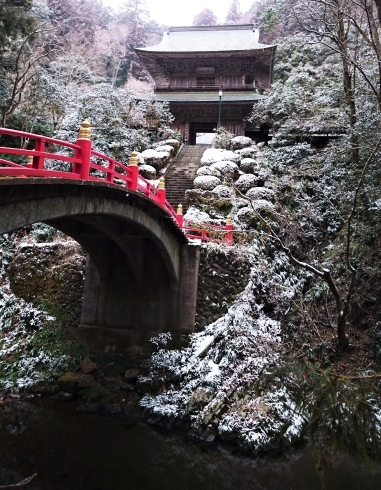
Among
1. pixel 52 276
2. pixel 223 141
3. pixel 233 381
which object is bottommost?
pixel 233 381

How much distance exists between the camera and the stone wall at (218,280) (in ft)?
31.4

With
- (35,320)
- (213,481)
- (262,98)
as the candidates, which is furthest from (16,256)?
(262,98)

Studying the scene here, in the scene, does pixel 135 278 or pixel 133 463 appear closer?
pixel 133 463

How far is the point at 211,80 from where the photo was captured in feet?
74.3

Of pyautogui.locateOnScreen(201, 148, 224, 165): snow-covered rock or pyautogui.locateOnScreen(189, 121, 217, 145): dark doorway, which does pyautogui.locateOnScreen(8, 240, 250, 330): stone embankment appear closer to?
pyautogui.locateOnScreen(201, 148, 224, 165): snow-covered rock

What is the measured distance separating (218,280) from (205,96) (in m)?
15.0

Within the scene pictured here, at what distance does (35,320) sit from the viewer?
32.8 feet

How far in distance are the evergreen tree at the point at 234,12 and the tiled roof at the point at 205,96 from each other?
25580 mm

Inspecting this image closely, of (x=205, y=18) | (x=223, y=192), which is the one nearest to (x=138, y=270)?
(x=223, y=192)

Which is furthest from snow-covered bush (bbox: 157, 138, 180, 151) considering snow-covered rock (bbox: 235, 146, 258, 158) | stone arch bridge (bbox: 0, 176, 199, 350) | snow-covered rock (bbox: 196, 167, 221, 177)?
stone arch bridge (bbox: 0, 176, 199, 350)

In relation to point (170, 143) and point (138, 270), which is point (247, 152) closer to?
point (170, 143)

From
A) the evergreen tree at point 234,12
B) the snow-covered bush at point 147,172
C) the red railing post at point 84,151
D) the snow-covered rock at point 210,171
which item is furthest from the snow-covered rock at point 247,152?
the evergreen tree at point 234,12

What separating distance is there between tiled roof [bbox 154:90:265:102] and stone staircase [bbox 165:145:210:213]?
3.44 m

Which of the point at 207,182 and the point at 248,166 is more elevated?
the point at 248,166
